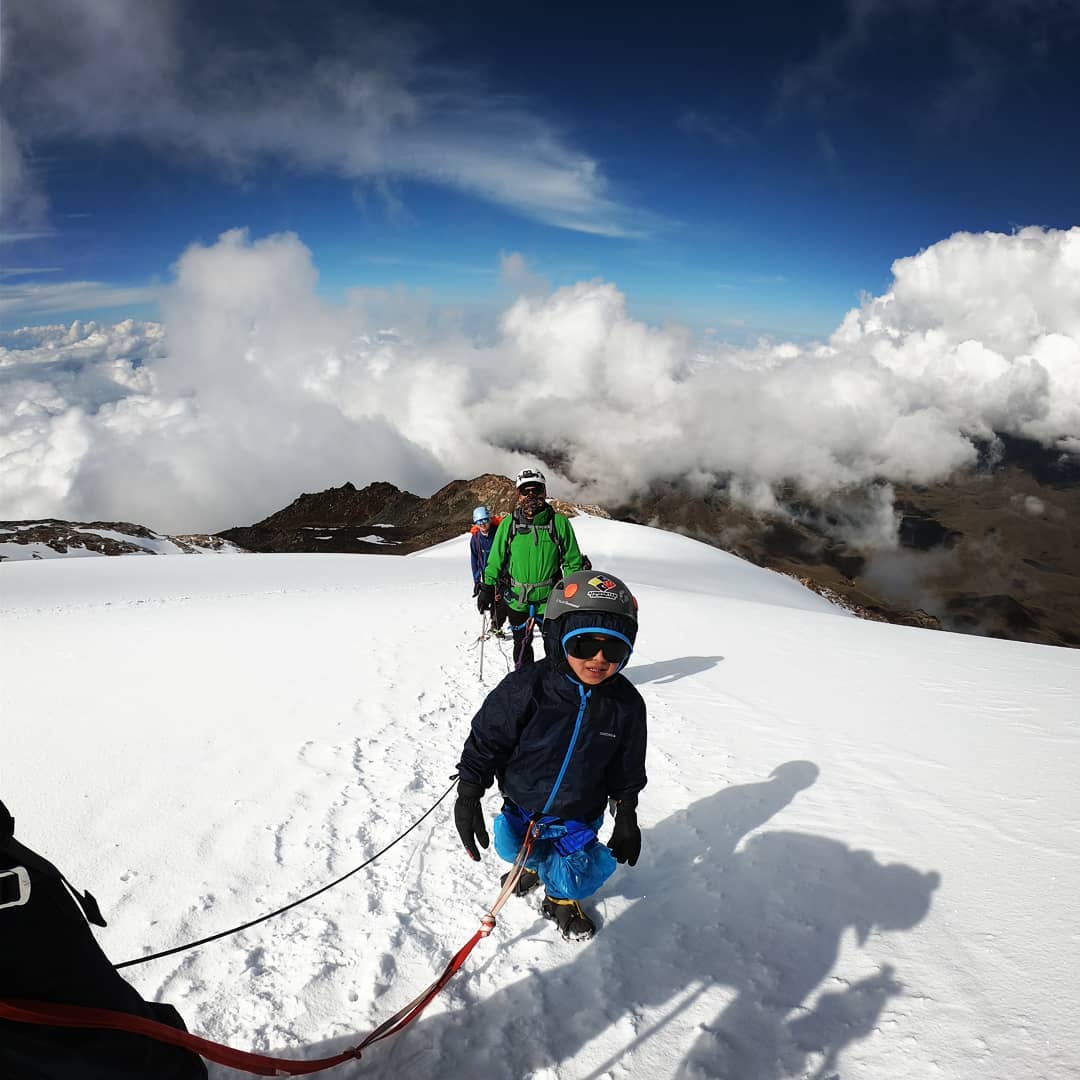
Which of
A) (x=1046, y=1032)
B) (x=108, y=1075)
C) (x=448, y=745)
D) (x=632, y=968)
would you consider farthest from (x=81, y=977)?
(x=448, y=745)

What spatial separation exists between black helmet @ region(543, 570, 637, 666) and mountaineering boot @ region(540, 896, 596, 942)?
169 centimetres

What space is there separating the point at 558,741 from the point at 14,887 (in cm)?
249

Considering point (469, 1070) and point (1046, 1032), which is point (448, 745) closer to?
point (469, 1070)

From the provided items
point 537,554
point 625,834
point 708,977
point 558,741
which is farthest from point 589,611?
point 537,554

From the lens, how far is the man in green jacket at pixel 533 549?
7203 millimetres

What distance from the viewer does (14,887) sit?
4.65 feet

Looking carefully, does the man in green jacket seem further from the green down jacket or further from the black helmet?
the black helmet

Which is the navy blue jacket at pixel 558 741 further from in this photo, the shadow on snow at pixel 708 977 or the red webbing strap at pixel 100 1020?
the red webbing strap at pixel 100 1020

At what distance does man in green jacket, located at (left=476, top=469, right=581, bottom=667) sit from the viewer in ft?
23.6

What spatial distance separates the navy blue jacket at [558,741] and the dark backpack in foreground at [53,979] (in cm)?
201

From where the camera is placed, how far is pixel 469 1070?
123 inches

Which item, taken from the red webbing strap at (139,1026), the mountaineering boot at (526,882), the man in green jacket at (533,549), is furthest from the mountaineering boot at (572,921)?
the man in green jacket at (533,549)

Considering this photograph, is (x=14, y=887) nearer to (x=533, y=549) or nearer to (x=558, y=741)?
(x=558, y=741)

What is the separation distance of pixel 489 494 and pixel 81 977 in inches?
7450
